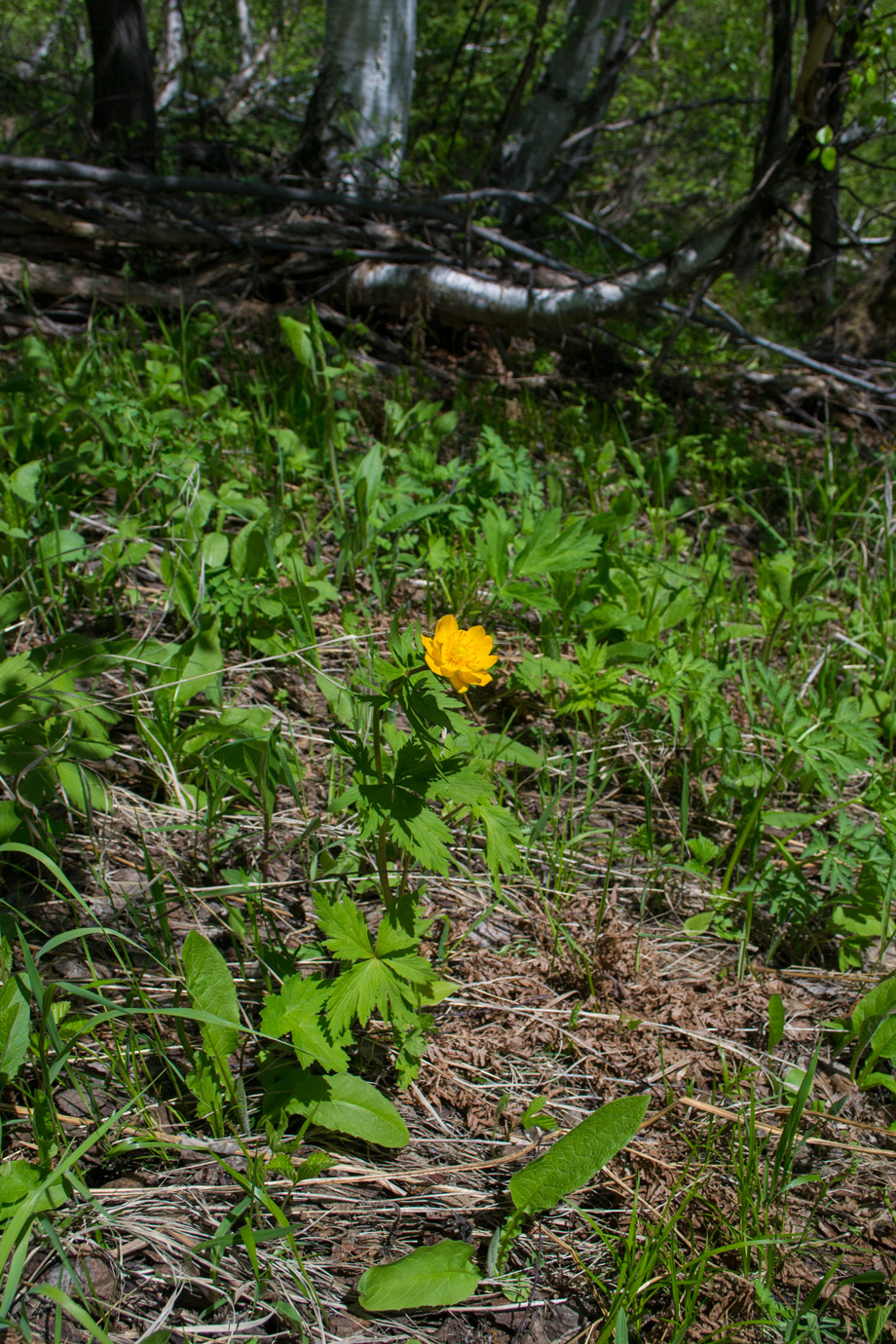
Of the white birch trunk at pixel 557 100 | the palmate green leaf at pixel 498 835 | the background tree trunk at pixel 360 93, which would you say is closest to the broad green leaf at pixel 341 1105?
the palmate green leaf at pixel 498 835

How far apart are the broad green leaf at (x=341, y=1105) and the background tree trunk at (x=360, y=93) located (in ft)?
14.8

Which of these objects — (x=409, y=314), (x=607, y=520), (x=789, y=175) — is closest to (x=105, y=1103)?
(x=607, y=520)

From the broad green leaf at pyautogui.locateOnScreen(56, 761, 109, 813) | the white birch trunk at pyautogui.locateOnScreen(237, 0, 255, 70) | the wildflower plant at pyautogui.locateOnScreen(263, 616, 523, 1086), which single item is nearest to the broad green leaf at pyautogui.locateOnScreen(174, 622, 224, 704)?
the broad green leaf at pyautogui.locateOnScreen(56, 761, 109, 813)

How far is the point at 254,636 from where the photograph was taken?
2275 mm

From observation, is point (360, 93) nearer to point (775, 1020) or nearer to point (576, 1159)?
point (775, 1020)

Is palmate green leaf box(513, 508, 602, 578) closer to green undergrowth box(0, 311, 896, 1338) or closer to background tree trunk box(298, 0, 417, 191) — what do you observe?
green undergrowth box(0, 311, 896, 1338)

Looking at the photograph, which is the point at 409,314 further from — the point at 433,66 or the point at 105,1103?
the point at 433,66

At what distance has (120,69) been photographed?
562cm

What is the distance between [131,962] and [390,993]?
0.61m

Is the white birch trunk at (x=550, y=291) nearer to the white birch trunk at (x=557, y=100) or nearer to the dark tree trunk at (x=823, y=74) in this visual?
the dark tree trunk at (x=823, y=74)

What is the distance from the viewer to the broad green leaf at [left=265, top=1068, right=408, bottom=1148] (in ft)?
4.41

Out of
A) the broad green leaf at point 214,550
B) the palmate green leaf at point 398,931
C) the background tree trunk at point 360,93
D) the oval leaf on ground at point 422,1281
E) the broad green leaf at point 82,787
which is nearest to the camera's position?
the oval leaf on ground at point 422,1281

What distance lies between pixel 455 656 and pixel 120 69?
6.39m

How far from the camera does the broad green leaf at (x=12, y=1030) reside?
4.13 feet
